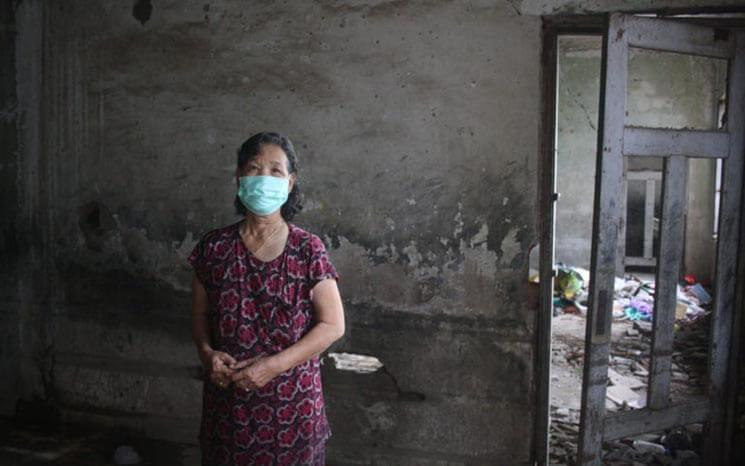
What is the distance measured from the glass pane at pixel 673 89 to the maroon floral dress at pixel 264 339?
9.25 m

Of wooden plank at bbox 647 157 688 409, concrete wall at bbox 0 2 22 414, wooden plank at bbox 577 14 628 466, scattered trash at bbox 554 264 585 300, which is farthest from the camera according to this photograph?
scattered trash at bbox 554 264 585 300

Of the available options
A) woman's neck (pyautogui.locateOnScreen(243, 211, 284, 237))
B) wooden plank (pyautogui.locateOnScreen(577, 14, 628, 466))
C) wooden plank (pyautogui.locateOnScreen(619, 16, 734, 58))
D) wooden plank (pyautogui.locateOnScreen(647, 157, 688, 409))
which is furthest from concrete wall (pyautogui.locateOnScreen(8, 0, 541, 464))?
woman's neck (pyautogui.locateOnScreen(243, 211, 284, 237))

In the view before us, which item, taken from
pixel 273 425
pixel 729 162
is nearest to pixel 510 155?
pixel 729 162

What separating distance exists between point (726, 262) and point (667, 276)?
31cm

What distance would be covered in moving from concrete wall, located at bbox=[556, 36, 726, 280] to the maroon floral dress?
29.0 ft

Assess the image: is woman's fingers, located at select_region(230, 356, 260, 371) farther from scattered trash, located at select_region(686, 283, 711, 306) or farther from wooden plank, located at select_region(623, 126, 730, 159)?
scattered trash, located at select_region(686, 283, 711, 306)

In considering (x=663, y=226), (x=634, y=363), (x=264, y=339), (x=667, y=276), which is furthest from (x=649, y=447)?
(x=264, y=339)

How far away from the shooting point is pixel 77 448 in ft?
11.2

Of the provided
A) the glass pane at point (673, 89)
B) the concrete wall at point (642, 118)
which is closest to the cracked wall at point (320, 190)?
the concrete wall at point (642, 118)

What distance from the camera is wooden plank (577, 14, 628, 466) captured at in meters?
2.57

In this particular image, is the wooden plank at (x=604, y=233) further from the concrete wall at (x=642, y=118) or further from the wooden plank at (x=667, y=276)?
the concrete wall at (x=642, y=118)

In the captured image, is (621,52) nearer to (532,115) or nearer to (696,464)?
(532,115)

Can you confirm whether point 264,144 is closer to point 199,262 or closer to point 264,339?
point 199,262

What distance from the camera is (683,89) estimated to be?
9.87 meters
